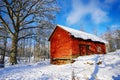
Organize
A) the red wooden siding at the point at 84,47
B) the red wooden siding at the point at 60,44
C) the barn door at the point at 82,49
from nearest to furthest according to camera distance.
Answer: the red wooden siding at the point at 84,47 < the red wooden siding at the point at 60,44 < the barn door at the point at 82,49

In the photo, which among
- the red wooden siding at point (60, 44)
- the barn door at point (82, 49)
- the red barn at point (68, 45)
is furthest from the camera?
the barn door at point (82, 49)

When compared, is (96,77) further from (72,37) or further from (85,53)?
A: (85,53)

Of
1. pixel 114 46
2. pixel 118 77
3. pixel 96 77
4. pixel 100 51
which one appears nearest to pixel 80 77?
pixel 96 77

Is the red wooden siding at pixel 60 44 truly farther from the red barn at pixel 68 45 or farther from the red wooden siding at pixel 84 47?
the red wooden siding at pixel 84 47

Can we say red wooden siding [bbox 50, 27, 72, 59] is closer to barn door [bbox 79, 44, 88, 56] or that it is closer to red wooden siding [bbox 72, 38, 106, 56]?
red wooden siding [bbox 72, 38, 106, 56]

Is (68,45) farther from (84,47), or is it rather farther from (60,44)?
(84,47)

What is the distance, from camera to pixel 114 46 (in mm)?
78188

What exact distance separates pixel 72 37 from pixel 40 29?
5.79 meters

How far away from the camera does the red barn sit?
19922mm

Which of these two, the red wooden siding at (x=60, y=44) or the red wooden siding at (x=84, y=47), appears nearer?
the red wooden siding at (x=84, y=47)

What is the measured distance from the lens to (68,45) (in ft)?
66.7

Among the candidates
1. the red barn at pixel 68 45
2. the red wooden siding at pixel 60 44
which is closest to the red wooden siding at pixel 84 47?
the red barn at pixel 68 45

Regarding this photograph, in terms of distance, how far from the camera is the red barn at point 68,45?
65.4ft

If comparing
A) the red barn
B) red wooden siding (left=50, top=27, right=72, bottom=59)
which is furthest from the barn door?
red wooden siding (left=50, top=27, right=72, bottom=59)
